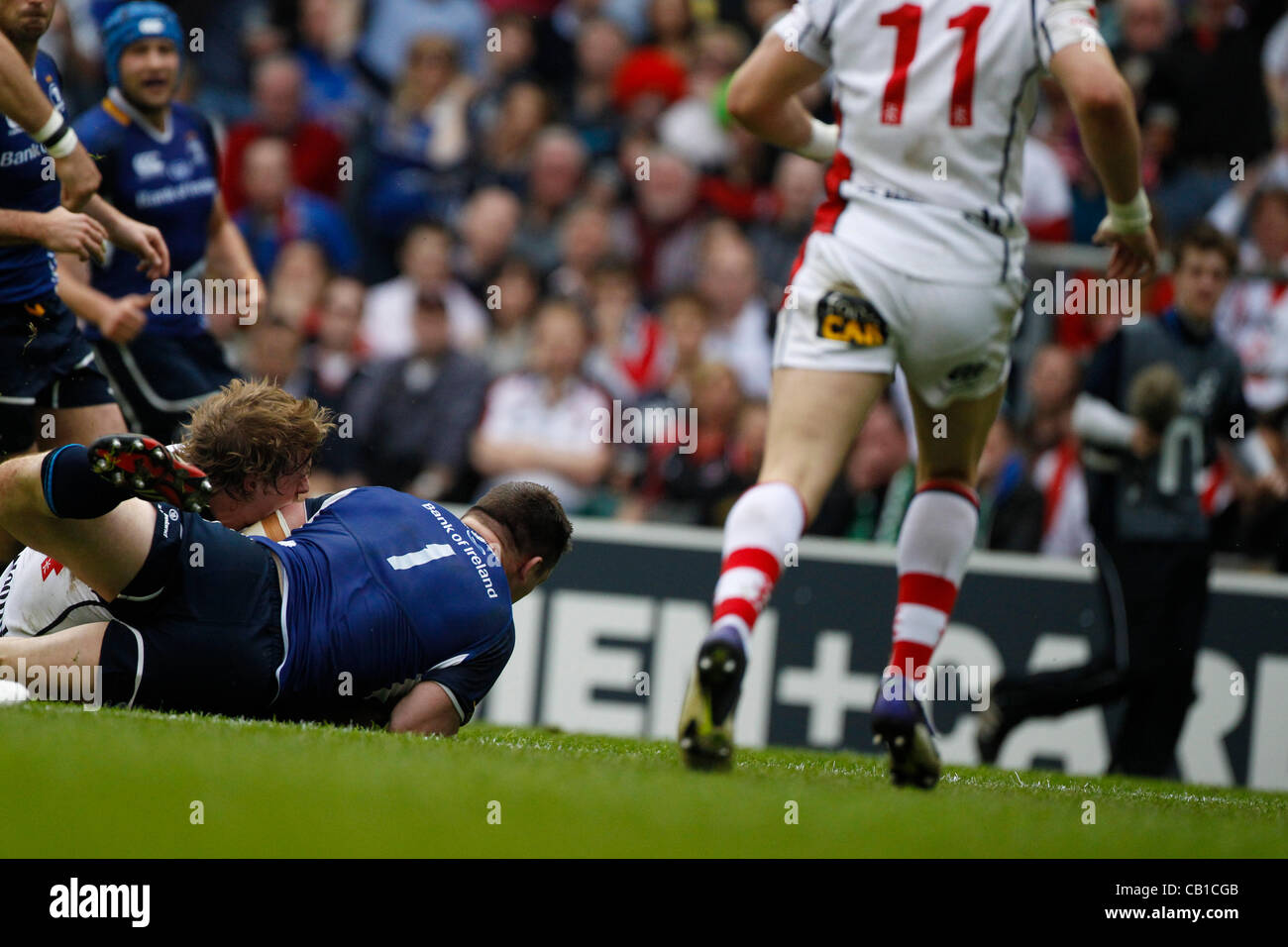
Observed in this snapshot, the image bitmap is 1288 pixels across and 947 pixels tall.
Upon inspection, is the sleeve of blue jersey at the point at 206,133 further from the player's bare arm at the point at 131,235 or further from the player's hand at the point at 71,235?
the player's hand at the point at 71,235

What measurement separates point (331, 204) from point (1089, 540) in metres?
6.56

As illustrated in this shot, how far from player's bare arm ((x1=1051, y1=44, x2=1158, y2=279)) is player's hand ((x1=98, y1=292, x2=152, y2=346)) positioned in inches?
152

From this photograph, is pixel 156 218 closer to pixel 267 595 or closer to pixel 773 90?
pixel 267 595

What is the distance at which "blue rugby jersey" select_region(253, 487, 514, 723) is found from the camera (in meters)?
4.98

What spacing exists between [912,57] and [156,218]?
3.74m

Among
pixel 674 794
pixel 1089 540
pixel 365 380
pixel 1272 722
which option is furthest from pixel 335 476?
Result: pixel 674 794

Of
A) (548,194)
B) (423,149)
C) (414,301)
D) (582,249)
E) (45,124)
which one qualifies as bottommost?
(45,124)

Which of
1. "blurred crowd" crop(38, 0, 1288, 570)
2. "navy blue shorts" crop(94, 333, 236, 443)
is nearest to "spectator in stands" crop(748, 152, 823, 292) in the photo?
"blurred crowd" crop(38, 0, 1288, 570)

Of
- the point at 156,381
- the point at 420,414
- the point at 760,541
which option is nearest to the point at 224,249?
the point at 156,381

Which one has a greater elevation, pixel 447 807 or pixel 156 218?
pixel 156 218

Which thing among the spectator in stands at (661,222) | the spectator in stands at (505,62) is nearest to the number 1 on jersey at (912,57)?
the spectator in stands at (661,222)

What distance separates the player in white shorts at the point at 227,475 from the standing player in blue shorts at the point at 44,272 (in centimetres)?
90

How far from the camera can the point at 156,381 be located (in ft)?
23.9
